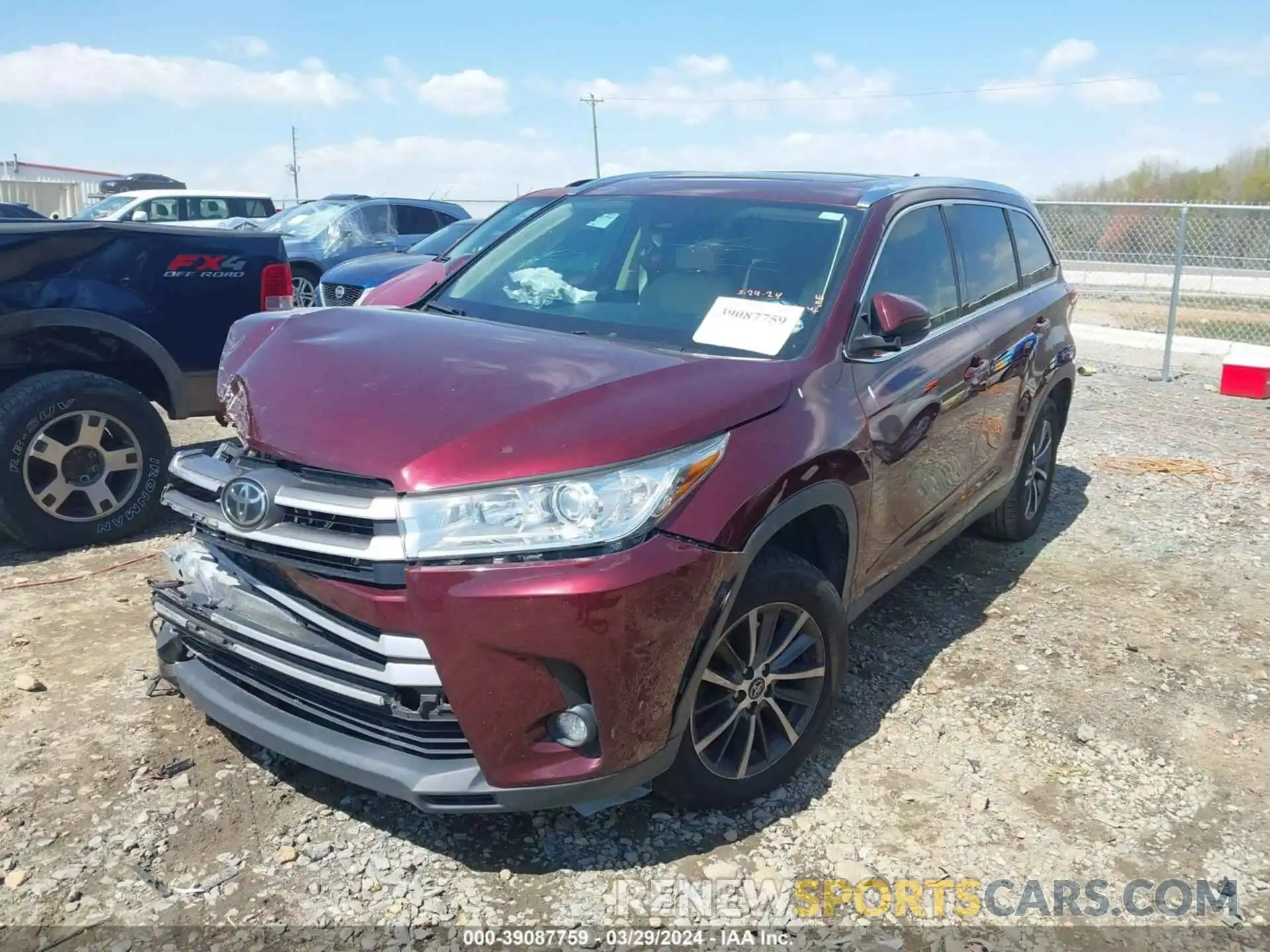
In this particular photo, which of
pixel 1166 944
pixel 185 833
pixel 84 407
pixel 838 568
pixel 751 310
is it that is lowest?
pixel 1166 944

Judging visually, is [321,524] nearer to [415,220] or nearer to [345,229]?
[345,229]

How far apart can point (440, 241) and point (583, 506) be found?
30.1ft

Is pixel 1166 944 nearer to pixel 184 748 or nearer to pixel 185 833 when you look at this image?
pixel 185 833

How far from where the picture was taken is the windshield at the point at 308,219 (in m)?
12.8

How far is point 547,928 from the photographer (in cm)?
261

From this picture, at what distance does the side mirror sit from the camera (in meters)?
3.33

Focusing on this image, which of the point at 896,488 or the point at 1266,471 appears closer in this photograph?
the point at 896,488

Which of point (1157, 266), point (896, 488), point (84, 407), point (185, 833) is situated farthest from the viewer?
point (1157, 266)

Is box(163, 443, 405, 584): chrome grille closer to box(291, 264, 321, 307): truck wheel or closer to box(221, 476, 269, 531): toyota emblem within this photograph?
box(221, 476, 269, 531): toyota emblem

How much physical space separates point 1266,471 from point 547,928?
6.73 metres

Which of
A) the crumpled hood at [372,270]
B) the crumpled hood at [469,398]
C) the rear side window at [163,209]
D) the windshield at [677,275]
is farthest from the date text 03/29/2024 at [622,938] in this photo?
the rear side window at [163,209]

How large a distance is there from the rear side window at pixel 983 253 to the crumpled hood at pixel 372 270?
18.1 ft

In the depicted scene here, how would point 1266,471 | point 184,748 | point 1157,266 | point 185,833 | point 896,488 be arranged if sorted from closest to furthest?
1. point 185,833
2. point 184,748
3. point 896,488
4. point 1266,471
5. point 1157,266

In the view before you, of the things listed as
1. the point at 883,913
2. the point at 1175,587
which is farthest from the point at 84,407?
the point at 1175,587
